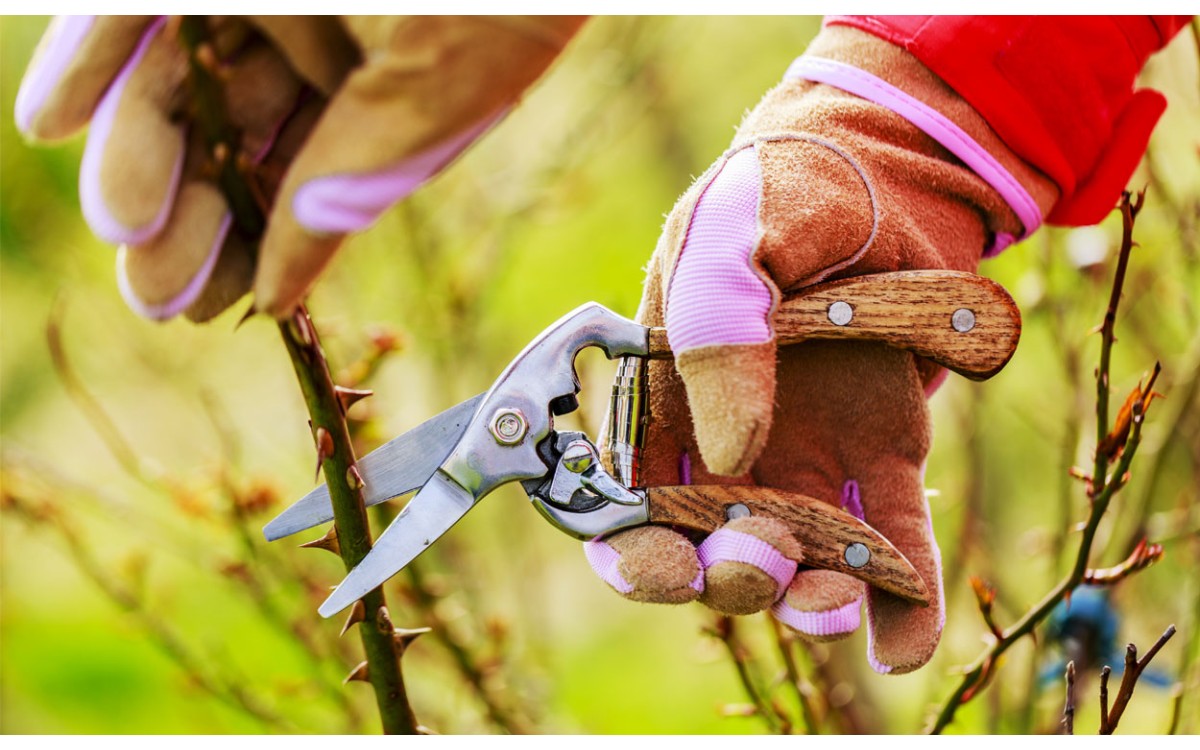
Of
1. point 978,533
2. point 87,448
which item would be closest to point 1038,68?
point 978,533

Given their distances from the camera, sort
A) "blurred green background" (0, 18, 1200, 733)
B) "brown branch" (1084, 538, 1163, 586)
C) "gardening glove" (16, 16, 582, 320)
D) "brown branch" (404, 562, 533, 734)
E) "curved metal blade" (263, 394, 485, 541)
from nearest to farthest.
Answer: "gardening glove" (16, 16, 582, 320) → "curved metal blade" (263, 394, 485, 541) → "brown branch" (1084, 538, 1163, 586) → "brown branch" (404, 562, 533, 734) → "blurred green background" (0, 18, 1200, 733)

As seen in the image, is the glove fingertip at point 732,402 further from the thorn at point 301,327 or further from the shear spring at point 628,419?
the thorn at point 301,327

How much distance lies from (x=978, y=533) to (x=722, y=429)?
108 centimetres

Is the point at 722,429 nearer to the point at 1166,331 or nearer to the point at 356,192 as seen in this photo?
the point at 356,192

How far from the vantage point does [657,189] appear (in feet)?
12.5

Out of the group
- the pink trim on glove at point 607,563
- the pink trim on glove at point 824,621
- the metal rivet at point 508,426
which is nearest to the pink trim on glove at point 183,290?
the metal rivet at point 508,426

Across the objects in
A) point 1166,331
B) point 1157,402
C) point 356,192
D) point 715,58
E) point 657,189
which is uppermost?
point 715,58

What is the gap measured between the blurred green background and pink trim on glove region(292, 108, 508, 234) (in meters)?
0.17

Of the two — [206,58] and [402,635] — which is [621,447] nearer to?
[402,635]

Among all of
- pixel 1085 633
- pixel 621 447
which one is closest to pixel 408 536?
pixel 621 447

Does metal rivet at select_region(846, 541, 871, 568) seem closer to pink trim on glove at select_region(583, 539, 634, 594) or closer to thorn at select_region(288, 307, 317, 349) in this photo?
pink trim on glove at select_region(583, 539, 634, 594)

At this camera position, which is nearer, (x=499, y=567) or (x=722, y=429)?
(x=722, y=429)

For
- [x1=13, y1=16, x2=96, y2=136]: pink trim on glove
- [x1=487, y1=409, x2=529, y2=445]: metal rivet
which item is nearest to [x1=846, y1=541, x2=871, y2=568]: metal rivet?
[x1=487, y1=409, x2=529, y2=445]: metal rivet

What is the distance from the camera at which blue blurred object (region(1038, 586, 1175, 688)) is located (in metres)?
1.27
